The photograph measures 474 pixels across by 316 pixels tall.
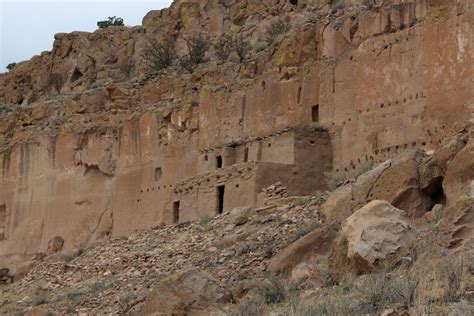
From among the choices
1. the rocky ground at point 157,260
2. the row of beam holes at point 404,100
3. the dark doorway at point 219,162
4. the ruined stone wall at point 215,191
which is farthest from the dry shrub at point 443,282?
the dark doorway at point 219,162

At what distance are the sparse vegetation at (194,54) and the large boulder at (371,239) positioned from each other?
17.6 metres

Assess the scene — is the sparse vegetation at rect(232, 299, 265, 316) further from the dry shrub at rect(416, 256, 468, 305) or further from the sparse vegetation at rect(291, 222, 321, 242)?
the sparse vegetation at rect(291, 222, 321, 242)

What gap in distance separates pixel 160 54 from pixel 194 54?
261cm

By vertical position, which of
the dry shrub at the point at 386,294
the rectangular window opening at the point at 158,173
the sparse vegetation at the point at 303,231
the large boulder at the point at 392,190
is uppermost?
the large boulder at the point at 392,190

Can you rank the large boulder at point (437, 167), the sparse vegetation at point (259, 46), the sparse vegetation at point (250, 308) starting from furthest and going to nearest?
the sparse vegetation at point (259, 46), the large boulder at point (437, 167), the sparse vegetation at point (250, 308)

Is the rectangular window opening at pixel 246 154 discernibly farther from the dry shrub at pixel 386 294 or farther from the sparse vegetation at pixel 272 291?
the dry shrub at pixel 386 294

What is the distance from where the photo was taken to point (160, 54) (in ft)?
111

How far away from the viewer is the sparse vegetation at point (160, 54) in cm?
3353

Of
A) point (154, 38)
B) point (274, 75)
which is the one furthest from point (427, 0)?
point (154, 38)

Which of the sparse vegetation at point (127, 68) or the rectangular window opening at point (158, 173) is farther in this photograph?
the sparse vegetation at point (127, 68)

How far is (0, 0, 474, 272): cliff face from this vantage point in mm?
19578

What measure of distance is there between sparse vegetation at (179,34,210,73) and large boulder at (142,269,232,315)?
1699 centimetres

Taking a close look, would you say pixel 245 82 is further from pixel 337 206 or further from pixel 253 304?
pixel 253 304

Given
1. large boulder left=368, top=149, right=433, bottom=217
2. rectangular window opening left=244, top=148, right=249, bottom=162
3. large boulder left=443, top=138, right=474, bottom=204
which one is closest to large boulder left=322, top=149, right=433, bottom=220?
large boulder left=368, top=149, right=433, bottom=217
